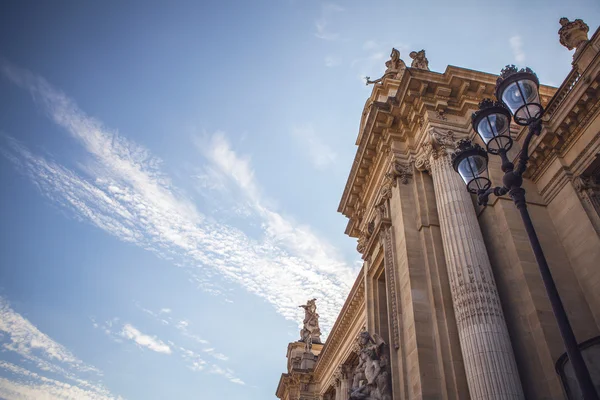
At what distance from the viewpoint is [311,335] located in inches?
1623

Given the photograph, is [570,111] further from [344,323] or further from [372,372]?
[344,323]

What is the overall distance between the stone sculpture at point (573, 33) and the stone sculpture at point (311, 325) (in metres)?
32.4

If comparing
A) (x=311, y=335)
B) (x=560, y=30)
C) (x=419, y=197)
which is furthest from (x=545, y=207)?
(x=311, y=335)

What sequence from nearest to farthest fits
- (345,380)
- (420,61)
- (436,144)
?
1. (436,144)
2. (420,61)
3. (345,380)

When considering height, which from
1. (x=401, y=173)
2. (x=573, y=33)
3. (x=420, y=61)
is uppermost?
(x=420, y=61)

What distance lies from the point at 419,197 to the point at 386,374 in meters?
5.31

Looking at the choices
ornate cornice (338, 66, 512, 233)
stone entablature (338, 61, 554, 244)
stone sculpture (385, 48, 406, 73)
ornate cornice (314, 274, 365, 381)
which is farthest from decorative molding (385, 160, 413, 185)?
ornate cornice (314, 274, 365, 381)

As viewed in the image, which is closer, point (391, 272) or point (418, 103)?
point (391, 272)

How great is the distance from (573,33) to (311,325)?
33787 millimetres

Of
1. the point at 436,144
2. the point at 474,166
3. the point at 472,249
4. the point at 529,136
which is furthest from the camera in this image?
the point at 436,144

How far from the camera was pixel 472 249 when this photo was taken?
1094cm

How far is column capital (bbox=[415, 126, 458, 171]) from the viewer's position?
1334cm

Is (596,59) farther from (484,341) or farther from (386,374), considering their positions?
(386,374)

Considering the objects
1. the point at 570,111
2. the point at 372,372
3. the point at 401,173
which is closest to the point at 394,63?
the point at 401,173
